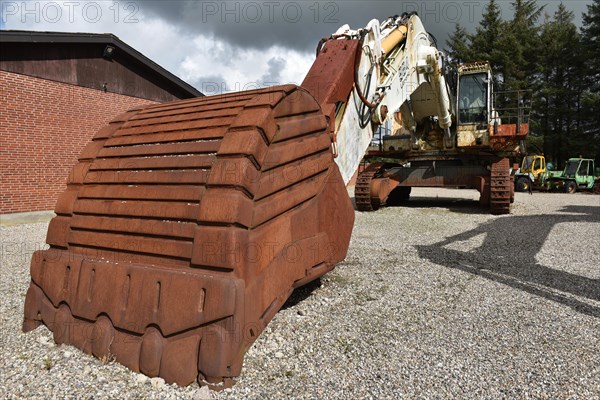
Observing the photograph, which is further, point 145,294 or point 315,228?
point 315,228

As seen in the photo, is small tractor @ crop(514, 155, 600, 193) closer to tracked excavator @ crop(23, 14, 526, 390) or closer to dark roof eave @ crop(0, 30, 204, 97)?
dark roof eave @ crop(0, 30, 204, 97)

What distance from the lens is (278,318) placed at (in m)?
3.15

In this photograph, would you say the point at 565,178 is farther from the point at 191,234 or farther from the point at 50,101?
the point at 191,234

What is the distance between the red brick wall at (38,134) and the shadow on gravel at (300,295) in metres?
8.45

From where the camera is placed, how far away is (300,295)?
371 cm

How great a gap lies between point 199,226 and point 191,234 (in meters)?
0.08

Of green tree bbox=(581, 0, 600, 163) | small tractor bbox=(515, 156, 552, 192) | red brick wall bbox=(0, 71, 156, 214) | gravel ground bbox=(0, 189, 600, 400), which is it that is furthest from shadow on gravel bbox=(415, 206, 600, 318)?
green tree bbox=(581, 0, 600, 163)

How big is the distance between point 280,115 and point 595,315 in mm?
2927

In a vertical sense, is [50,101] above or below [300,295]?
above

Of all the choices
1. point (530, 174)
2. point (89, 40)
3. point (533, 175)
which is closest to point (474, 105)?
point (89, 40)

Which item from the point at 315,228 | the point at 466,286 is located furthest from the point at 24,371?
the point at 466,286

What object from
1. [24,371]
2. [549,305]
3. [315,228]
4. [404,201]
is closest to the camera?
[24,371]

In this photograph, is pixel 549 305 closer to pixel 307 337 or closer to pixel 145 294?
pixel 307 337

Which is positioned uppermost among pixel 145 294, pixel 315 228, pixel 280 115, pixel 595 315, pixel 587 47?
pixel 587 47
